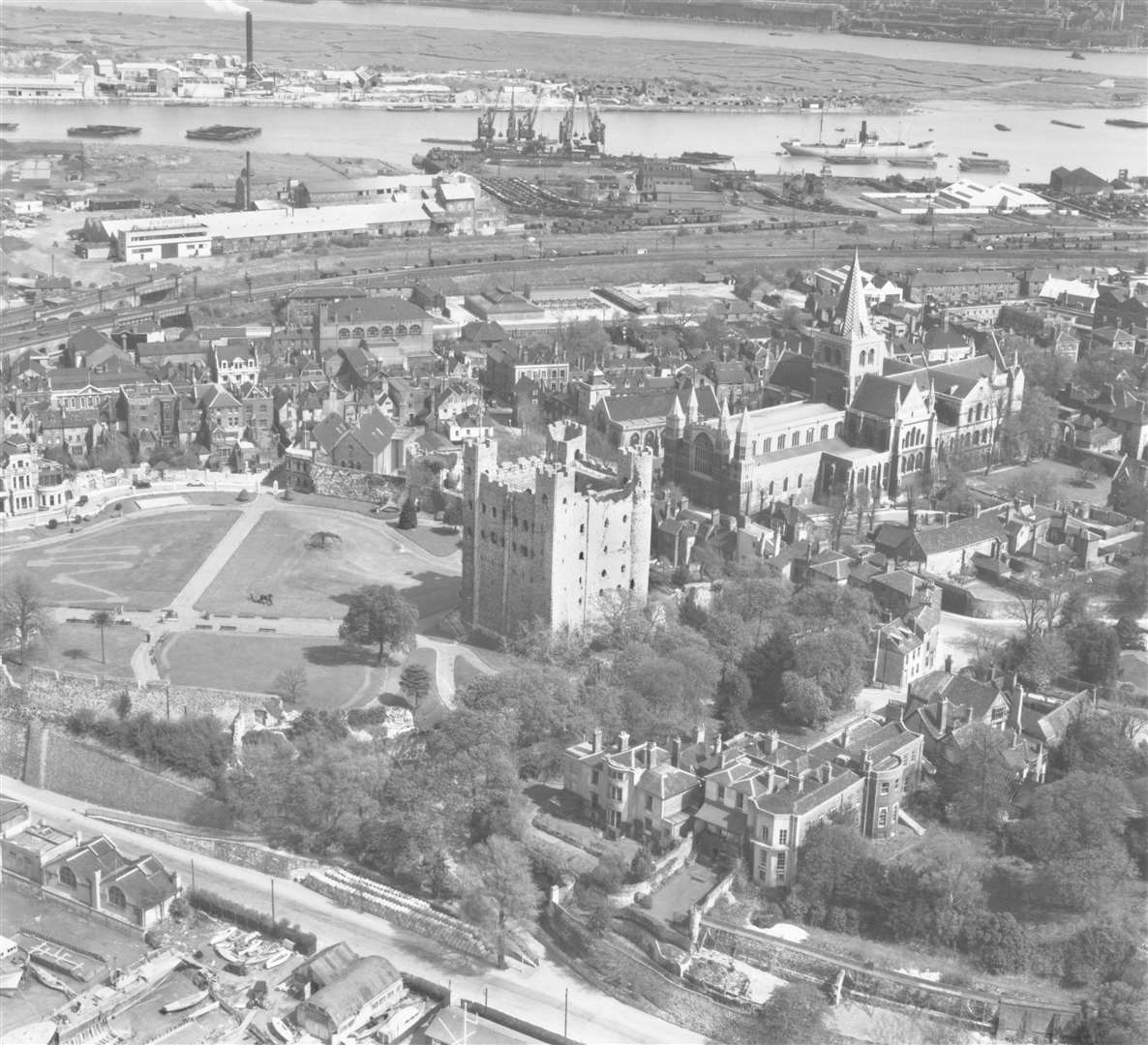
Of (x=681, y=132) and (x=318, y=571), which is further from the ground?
(x=681, y=132)

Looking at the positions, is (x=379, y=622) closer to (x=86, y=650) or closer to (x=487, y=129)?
(x=86, y=650)

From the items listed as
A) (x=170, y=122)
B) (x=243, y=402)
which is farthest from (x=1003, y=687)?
→ (x=170, y=122)

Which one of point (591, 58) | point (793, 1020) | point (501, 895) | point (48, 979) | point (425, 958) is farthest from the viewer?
point (591, 58)

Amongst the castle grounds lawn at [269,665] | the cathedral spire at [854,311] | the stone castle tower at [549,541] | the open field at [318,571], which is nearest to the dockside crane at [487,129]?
the cathedral spire at [854,311]

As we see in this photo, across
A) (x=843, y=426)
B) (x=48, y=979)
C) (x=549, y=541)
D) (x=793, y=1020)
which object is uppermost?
(x=549, y=541)

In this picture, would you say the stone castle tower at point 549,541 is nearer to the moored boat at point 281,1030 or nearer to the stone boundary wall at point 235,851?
the stone boundary wall at point 235,851

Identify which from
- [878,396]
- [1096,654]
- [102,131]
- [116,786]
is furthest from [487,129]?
[116,786]
